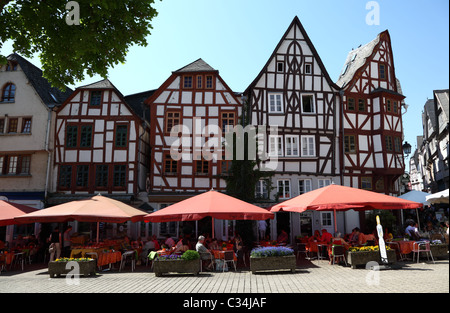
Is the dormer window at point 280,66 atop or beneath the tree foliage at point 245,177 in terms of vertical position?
atop

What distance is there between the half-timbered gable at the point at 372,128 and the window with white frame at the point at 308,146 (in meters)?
2.11

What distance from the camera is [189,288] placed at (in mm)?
8969

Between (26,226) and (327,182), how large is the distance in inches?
781

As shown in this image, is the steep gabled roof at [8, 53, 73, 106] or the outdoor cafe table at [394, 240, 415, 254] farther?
the steep gabled roof at [8, 53, 73, 106]

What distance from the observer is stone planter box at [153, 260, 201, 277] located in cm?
1114

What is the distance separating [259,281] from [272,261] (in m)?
1.61

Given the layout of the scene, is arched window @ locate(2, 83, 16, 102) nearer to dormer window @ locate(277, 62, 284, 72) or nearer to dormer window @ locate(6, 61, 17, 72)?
dormer window @ locate(6, 61, 17, 72)

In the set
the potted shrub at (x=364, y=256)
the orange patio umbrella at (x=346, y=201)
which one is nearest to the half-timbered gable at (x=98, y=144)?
the orange patio umbrella at (x=346, y=201)

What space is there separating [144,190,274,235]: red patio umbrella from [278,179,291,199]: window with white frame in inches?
416

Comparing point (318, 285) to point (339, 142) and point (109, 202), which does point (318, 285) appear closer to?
point (109, 202)

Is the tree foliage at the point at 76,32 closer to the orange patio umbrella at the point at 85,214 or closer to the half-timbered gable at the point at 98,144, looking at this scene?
the orange patio umbrella at the point at 85,214

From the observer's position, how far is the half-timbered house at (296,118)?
902 inches

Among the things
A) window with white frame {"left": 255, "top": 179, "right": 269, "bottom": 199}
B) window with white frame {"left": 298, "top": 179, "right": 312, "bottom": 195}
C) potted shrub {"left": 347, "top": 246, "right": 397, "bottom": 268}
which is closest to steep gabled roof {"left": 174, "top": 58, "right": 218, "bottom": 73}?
window with white frame {"left": 255, "top": 179, "right": 269, "bottom": 199}
